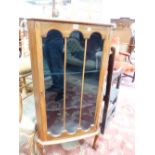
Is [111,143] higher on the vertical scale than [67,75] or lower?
lower

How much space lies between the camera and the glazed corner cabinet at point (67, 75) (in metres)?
0.99

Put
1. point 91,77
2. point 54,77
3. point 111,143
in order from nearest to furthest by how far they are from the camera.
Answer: point 54,77 → point 91,77 → point 111,143

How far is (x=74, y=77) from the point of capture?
3.92 ft

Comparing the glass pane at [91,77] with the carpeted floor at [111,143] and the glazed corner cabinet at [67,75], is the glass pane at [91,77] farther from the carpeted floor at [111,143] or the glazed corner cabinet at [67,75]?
the carpeted floor at [111,143]

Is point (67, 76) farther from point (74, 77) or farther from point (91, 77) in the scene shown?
point (91, 77)

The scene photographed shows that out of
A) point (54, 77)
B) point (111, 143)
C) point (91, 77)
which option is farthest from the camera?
point (111, 143)

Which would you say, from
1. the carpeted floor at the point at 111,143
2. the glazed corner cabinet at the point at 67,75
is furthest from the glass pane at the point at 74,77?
the carpeted floor at the point at 111,143

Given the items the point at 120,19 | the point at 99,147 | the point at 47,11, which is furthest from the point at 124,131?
the point at 120,19

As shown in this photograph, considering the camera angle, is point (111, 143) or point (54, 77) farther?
point (111, 143)

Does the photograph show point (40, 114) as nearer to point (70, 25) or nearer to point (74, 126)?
point (74, 126)

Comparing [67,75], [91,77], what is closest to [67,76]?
[67,75]

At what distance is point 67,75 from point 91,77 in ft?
0.66

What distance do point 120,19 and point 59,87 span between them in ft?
9.17

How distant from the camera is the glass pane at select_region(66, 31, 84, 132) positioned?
1.08 metres
